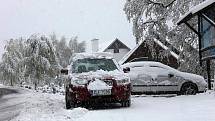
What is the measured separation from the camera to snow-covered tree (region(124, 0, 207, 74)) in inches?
927

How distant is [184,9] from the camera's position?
75.3 feet

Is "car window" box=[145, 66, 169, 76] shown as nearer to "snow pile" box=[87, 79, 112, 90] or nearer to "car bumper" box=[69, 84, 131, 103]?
"car bumper" box=[69, 84, 131, 103]

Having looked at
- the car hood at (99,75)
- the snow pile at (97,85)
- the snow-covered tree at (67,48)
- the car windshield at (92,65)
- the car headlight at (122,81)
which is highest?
the snow-covered tree at (67,48)

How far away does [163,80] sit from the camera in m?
20.0

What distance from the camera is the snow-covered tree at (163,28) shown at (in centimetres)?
2356

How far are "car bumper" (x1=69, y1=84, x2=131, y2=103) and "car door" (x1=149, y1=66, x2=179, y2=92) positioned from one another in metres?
7.20

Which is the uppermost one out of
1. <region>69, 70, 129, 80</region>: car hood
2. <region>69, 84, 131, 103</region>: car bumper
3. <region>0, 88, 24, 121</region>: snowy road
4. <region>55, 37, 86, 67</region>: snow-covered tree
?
<region>55, 37, 86, 67</region>: snow-covered tree

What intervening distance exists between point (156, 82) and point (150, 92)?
1.70ft

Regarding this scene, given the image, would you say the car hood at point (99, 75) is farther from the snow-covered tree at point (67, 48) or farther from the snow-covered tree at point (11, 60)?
the snow-covered tree at point (67, 48)

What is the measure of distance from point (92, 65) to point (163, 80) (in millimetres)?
6582

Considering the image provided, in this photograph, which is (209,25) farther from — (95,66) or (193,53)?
(193,53)

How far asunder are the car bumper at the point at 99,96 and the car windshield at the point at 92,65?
1.12m

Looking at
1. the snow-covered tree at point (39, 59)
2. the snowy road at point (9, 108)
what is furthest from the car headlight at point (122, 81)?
the snow-covered tree at point (39, 59)

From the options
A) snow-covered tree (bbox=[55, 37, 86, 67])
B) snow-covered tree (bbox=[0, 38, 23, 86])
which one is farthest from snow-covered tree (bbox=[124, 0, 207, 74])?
snow-covered tree (bbox=[55, 37, 86, 67])
